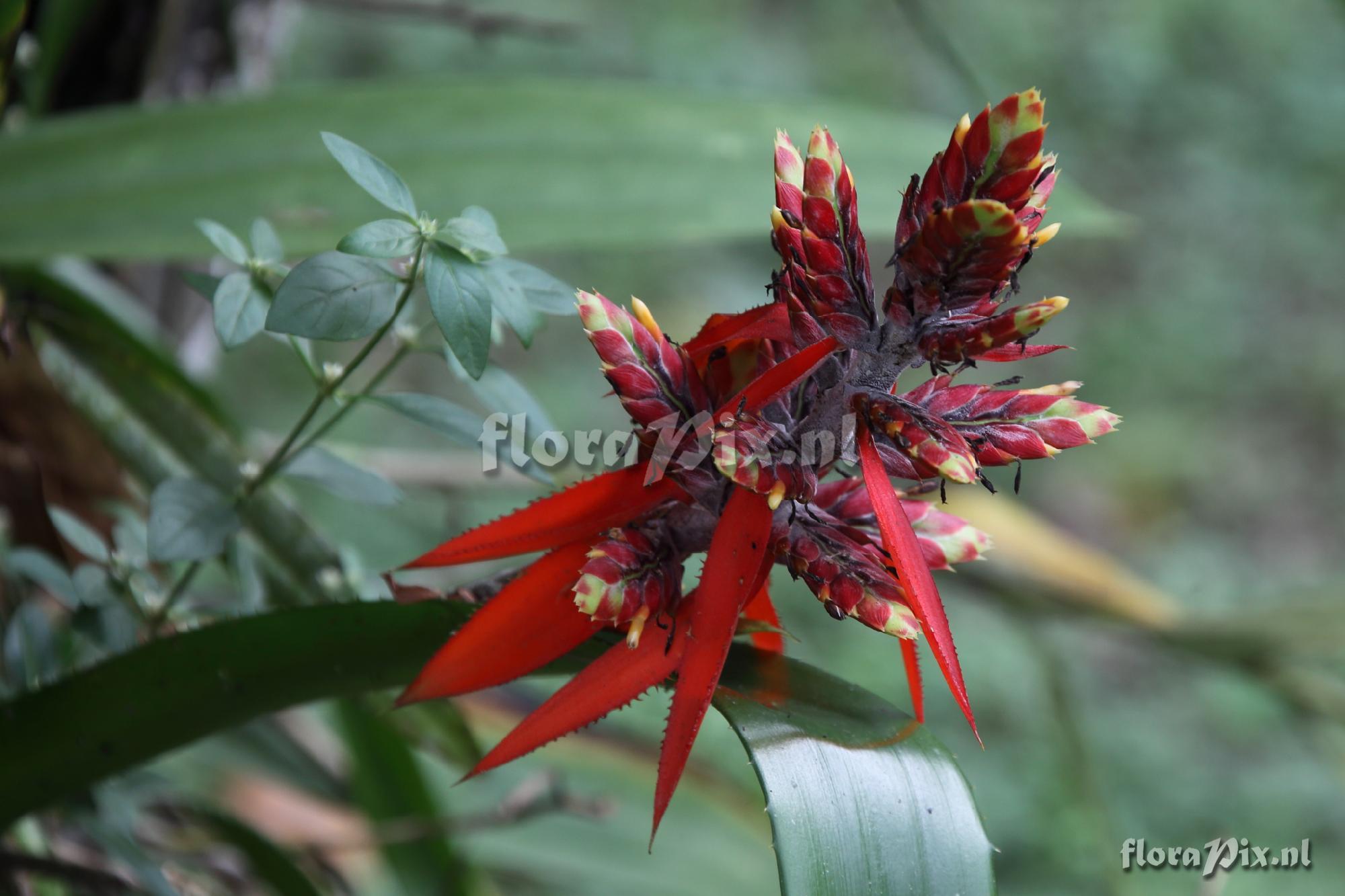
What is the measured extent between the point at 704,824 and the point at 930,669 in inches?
31.5

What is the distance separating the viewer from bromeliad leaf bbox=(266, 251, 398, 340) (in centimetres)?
43

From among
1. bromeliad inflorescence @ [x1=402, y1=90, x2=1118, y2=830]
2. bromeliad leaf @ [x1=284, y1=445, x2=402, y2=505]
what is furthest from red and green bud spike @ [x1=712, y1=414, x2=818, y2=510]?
bromeliad leaf @ [x1=284, y1=445, x2=402, y2=505]

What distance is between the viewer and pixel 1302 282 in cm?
324

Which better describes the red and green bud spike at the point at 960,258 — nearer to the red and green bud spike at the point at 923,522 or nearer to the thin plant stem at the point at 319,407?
the red and green bud spike at the point at 923,522

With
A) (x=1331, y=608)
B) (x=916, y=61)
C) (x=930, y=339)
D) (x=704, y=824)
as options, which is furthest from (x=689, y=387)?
(x=916, y=61)

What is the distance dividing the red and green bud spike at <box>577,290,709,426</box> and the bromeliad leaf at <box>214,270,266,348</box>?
172 millimetres

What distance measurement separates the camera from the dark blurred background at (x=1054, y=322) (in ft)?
3.52

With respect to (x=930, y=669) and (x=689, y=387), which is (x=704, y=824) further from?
(x=689, y=387)

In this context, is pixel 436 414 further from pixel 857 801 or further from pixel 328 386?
pixel 857 801

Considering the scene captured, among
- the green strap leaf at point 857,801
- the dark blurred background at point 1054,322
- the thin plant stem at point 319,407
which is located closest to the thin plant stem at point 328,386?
the thin plant stem at point 319,407

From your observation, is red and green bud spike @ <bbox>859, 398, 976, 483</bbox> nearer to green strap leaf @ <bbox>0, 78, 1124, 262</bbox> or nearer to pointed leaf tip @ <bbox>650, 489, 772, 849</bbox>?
pointed leaf tip @ <bbox>650, 489, 772, 849</bbox>

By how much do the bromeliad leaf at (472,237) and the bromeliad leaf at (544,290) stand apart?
3 centimetres

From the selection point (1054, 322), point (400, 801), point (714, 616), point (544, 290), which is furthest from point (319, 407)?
point (1054, 322)

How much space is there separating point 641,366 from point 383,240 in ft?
0.40
